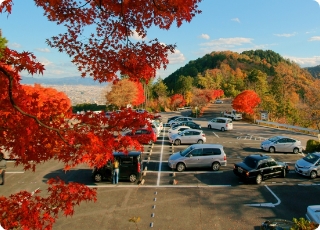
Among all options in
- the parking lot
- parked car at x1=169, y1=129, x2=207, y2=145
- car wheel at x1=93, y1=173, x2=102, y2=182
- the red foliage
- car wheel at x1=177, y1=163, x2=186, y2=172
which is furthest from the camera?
the red foliage

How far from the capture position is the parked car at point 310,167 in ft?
48.0

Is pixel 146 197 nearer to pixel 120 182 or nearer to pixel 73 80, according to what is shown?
pixel 120 182

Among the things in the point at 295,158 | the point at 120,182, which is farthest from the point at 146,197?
the point at 295,158

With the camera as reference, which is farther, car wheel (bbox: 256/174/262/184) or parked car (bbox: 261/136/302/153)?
parked car (bbox: 261/136/302/153)

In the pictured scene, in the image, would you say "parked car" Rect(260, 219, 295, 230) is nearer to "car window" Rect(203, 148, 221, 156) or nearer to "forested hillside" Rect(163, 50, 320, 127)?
"car window" Rect(203, 148, 221, 156)

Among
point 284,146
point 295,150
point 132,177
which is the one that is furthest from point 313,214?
point 295,150

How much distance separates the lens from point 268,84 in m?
54.5

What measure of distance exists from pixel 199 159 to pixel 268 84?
44.7 meters

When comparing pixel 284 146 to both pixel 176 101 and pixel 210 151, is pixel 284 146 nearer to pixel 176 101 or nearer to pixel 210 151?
pixel 210 151

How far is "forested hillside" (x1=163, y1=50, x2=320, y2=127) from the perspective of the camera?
3531cm

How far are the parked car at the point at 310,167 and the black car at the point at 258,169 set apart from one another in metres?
1.10

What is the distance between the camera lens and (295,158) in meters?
19.0

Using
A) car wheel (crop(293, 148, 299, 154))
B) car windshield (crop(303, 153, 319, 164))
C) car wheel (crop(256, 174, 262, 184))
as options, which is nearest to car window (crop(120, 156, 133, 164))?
car wheel (crop(256, 174, 262, 184))

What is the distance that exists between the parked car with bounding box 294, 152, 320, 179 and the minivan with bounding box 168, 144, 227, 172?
425cm
